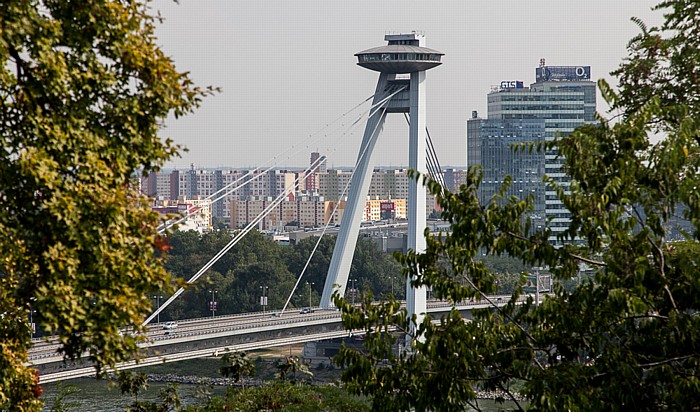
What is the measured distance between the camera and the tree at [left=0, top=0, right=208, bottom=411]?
12.4 ft

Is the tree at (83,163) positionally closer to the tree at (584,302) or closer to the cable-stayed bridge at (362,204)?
the tree at (584,302)

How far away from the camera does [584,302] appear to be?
14.7ft

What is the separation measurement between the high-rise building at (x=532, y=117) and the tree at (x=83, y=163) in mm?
40394

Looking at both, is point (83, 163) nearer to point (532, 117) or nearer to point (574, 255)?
point (574, 255)

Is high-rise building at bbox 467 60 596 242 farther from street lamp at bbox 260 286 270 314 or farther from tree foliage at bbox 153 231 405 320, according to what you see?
street lamp at bbox 260 286 270 314

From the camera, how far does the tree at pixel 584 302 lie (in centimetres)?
427

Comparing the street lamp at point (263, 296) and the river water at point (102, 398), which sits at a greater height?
the street lamp at point (263, 296)

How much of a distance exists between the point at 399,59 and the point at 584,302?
21397mm

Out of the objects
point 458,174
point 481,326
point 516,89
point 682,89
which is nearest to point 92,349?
point 481,326

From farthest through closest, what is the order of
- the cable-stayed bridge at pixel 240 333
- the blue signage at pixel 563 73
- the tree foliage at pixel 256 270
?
the blue signage at pixel 563 73
the tree foliage at pixel 256 270
the cable-stayed bridge at pixel 240 333

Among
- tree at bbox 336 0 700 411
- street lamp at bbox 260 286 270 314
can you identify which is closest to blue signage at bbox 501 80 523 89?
street lamp at bbox 260 286 270 314

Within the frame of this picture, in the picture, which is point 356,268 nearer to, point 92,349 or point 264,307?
point 264,307

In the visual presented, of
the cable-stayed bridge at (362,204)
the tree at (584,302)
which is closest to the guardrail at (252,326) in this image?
the cable-stayed bridge at (362,204)

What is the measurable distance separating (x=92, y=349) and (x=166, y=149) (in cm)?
81
